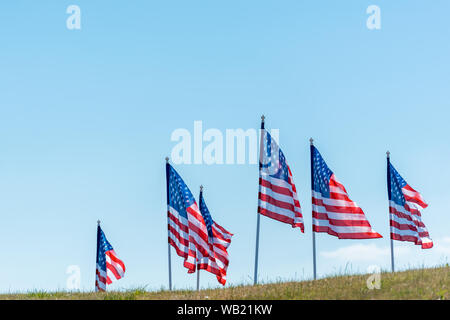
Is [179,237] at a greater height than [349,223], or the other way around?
[349,223]

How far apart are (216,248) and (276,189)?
8156 millimetres

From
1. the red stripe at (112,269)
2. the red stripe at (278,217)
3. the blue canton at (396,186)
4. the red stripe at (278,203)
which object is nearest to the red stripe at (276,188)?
A: the red stripe at (278,203)

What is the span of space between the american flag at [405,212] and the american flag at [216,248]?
8.26 meters

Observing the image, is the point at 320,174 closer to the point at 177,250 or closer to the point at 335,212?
the point at 335,212

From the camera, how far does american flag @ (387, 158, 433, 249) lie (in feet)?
103

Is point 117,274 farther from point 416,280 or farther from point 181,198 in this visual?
point 416,280

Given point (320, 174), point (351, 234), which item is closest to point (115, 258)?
point (320, 174)

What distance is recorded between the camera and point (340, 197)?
2600 cm

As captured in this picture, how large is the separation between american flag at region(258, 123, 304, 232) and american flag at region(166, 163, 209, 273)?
13.5ft

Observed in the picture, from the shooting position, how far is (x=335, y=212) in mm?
25781

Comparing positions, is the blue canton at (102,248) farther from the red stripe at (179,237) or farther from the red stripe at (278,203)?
the red stripe at (278,203)
